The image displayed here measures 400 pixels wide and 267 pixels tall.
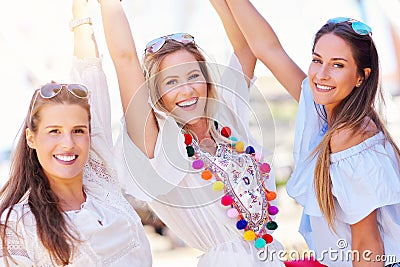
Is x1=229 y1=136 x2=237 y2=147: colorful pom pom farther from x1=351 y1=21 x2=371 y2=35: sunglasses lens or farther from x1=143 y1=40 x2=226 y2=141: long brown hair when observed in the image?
x1=351 y1=21 x2=371 y2=35: sunglasses lens

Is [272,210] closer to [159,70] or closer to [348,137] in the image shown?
[348,137]

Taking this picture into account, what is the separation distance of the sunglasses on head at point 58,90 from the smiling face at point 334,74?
2.53 feet

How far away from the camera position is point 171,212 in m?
1.99

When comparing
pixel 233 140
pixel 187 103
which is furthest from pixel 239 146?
pixel 187 103

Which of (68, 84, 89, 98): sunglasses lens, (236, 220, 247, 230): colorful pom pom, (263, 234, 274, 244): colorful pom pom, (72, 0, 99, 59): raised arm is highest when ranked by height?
(72, 0, 99, 59): raised arm

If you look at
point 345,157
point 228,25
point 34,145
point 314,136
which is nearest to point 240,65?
point 228,25

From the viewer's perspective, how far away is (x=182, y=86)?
6.57 ft

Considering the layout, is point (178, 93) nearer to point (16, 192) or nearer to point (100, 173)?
point (100, 173)

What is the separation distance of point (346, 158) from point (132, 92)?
716 millimetres

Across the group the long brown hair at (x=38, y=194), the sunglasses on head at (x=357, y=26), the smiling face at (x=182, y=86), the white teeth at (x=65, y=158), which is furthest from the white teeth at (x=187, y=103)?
the sunglasses on head at (x=357, y=26)

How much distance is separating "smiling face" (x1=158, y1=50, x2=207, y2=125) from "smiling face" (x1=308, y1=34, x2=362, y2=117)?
39cm

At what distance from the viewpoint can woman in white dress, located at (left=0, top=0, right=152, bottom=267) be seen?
1.66 m

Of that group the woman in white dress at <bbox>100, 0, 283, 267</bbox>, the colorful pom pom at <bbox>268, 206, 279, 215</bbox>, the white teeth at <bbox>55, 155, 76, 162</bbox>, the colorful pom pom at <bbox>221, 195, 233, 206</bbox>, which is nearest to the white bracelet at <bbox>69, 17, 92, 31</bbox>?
the woman in white dress at <bbox>100, 0, 283, 267</bbox>

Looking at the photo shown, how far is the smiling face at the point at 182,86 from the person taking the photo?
2.00 metres
